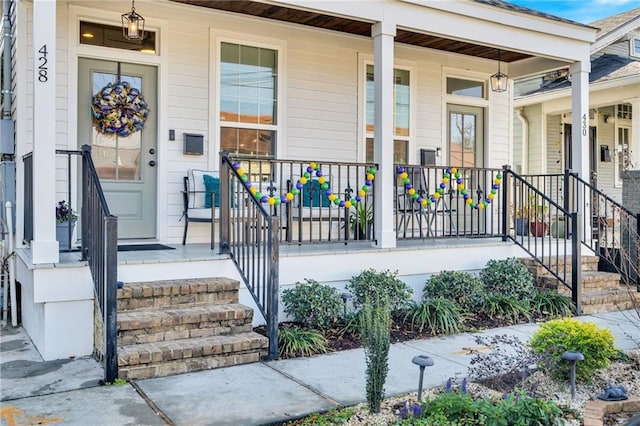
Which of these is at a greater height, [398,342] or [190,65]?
[190,65]

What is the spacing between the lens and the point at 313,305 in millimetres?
4859

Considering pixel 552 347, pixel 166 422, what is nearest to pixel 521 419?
pixel 552 347

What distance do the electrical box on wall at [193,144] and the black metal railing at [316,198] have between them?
43cm

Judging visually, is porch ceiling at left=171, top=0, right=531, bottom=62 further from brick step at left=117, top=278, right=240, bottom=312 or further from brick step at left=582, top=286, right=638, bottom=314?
brick step at left=582, top=286, right=638, bottom=314

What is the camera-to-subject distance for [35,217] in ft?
14.2

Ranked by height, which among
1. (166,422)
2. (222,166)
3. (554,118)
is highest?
(554,118)

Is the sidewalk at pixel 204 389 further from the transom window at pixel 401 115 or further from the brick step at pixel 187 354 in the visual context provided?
the transom window at pixel 401 115

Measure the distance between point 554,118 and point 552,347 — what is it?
9.68 metres

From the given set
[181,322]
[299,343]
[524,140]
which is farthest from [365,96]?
[524,140]

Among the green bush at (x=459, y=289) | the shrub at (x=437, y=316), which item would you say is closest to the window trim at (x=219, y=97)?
the green bush at (x=459, y=289)

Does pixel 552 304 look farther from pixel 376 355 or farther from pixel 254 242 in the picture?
pixel 376 355

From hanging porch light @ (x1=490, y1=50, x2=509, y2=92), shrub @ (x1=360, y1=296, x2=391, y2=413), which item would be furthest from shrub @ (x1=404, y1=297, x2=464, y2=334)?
hanging porch light @ (x1=490, y1=50, x2=509, y2=92)

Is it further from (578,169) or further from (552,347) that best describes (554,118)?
(552,347)

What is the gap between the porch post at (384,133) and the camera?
6.02 m
